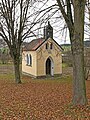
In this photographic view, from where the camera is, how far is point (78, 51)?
402 inches

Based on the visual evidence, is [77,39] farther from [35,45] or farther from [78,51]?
[35,45]

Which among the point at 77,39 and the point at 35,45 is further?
the point at 35,45

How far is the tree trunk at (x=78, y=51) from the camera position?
995 centimetres

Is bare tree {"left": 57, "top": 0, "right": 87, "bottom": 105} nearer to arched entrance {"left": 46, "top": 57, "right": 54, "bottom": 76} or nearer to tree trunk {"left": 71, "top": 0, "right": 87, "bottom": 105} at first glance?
tree trunk {"left": 71, "top": 0, "right": 87, "bottom": 105}

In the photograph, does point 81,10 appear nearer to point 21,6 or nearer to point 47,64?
point 21,6

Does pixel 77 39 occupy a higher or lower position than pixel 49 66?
higher

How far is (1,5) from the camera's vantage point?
2172 cm

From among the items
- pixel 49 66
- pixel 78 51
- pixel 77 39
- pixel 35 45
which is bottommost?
pixel 49 66

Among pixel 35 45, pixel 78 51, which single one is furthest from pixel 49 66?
pixel 78 51

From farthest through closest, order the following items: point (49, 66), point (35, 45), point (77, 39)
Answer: point (49, 66) < point (35, 45) < point (77, 39)

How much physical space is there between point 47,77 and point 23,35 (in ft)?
41.8

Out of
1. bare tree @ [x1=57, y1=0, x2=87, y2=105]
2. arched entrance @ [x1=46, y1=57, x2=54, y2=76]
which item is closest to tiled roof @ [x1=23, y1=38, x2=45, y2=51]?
arched entrance @ [x1=46, y1=57, x2=54, y2=76]

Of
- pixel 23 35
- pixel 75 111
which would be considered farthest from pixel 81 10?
pixel 23 35

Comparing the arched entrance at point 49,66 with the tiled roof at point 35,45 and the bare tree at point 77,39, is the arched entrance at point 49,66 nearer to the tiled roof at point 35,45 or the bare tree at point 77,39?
the tiled roof at point 35,45
